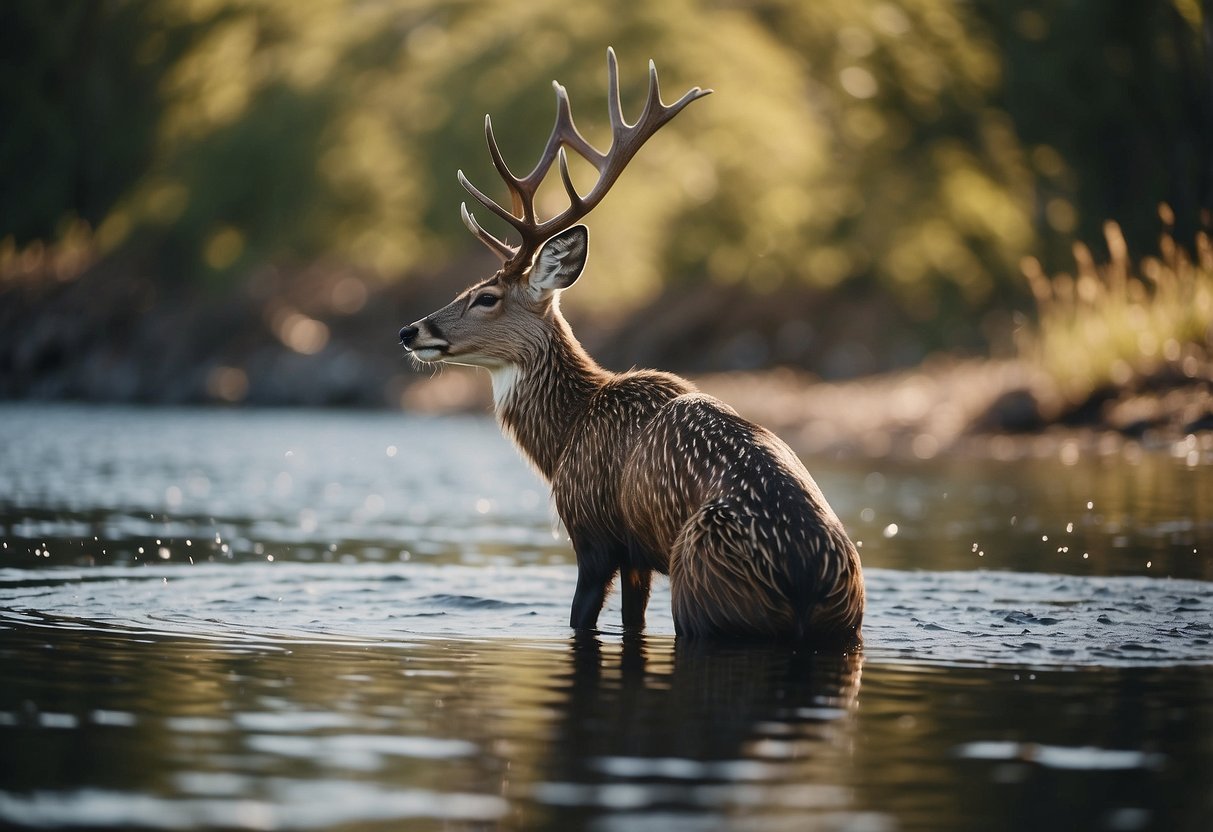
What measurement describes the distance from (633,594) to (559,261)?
7.25 ft

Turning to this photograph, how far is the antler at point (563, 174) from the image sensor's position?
1189 cm

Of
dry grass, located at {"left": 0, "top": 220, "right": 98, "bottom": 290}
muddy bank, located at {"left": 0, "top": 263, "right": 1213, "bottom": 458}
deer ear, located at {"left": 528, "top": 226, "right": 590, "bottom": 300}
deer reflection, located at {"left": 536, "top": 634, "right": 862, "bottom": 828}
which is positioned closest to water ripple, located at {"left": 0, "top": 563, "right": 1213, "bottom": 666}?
deer reflection, located at {"left": 536, "top": 634, "right": 862, "bottom": 828}

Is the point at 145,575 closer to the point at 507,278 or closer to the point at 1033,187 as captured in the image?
the point at 507,278

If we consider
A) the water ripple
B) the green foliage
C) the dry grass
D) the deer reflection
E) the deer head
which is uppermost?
the green foliage

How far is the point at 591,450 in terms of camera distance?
1080cm

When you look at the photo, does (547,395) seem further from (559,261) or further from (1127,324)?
(1127,324)

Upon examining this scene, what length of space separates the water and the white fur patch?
1.22m

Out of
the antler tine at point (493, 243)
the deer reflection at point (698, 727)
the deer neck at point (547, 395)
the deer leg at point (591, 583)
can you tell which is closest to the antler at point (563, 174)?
the antler tine at point (493, 243)

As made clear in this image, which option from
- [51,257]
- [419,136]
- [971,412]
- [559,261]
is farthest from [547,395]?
[419,136]

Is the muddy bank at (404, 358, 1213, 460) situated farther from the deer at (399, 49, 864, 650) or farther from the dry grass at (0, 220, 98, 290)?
the dry grass at (0, 220, 98, 290)

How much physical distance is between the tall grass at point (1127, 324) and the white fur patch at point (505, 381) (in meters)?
12.6

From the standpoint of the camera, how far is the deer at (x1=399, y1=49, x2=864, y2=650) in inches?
357

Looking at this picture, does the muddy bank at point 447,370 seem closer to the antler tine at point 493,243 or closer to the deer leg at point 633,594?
the antler tine at point 493,243

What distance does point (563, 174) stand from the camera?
12.1m
